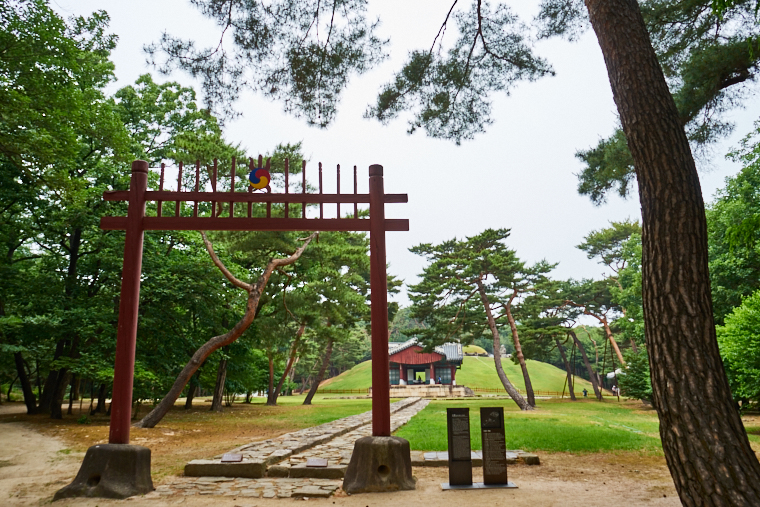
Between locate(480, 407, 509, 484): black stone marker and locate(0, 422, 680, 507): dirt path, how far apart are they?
263 millimetres

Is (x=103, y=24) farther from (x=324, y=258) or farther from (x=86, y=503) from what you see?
(x=86, y=503)

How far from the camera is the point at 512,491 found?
5.25 meters

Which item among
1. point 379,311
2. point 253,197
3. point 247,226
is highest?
point 253,197

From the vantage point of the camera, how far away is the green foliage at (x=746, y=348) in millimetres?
9875

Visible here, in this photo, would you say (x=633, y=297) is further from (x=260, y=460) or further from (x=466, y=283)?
(x=260, y=460)

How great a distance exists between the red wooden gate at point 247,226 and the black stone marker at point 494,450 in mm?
1153

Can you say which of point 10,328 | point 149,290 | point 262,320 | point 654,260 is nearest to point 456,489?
point 654,260

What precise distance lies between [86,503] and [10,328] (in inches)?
383

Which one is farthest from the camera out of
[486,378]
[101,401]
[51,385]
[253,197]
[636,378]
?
[486,378]

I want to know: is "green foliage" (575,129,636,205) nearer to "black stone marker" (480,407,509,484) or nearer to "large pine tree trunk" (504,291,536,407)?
"black stone marker" (480,407,509,484)

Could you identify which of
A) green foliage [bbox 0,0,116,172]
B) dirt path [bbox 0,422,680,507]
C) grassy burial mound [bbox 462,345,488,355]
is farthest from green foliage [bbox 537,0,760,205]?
grassy burial mound [bbox 462,345,488,355]

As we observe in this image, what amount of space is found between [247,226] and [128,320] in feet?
5.72

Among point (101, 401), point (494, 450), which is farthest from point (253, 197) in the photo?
point (101, 401)

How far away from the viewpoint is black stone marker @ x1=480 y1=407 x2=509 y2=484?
5508mm
